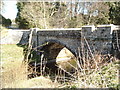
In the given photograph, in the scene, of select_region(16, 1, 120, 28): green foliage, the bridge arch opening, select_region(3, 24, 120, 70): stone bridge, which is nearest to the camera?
select_region(3, 24, 120, 70): stone bridge

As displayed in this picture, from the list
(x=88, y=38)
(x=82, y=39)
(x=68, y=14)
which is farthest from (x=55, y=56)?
(x=68, y=14)

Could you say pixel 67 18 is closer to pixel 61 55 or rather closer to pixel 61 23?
pixel 61 23

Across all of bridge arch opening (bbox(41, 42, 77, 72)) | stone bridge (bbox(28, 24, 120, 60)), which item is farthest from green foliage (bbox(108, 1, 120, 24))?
stone bridge (bbox(28, 24, 120, 60))

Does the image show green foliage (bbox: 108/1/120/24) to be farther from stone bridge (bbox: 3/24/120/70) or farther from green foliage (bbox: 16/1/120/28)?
stone bridge (bbox: 3/24/120/70)

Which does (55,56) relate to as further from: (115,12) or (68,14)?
(115,12)

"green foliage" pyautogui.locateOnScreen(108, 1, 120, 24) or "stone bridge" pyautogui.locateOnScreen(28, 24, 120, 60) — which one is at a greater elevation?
"green foliage" pyautogui.locateOnScreen(108, 1, 120, 24)

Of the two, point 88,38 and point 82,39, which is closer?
point 88,38

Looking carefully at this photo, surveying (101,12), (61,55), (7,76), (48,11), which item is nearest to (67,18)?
(48,11)

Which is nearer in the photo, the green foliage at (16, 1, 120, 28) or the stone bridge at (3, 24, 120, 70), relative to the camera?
the stone bridge at (3, 24, 120, 70)

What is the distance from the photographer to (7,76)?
14.5ft

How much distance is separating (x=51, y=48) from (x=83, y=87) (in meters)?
11.9

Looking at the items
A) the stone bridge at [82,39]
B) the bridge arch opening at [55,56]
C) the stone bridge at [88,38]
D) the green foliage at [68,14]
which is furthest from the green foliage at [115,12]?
the stone bridge at [88,38]

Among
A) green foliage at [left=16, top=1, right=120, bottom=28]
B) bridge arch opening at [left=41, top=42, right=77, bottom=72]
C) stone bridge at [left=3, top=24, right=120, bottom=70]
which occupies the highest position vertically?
green foliage at [left=16, top=1, right=120, bottom=28]

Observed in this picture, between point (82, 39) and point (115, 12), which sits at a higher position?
point (115, 12)
